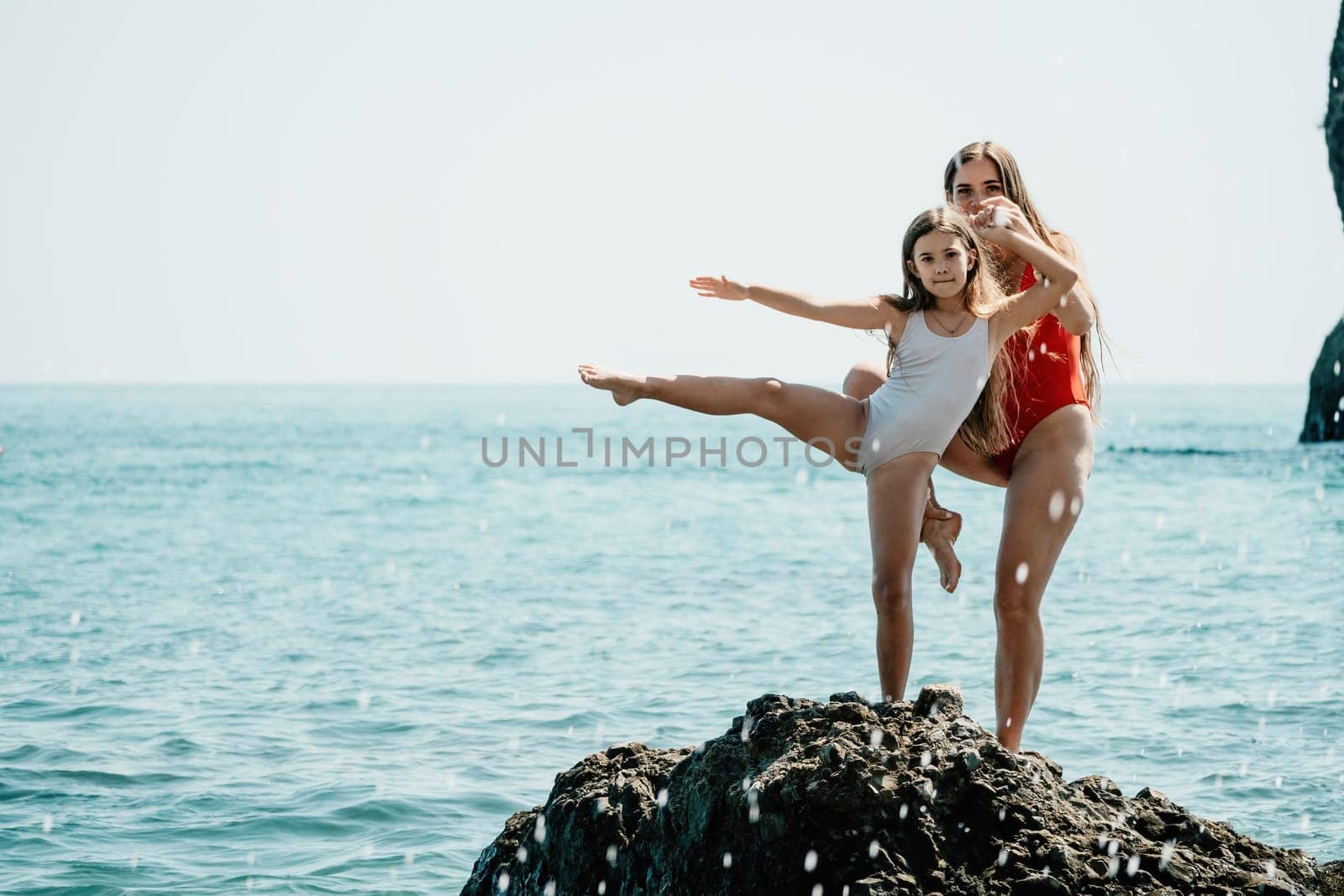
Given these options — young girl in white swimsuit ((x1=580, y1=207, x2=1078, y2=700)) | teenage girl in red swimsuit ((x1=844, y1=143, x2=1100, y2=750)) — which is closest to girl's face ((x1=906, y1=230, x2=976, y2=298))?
young girl in white swimsuit ((x1=580, y1=207, x2=1078, y2=700))

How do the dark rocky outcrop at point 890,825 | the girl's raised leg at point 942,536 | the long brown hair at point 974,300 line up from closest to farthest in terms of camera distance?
the dark rocky outcrop at point 890,825 < the long brown hair at point 974,300 < the girl's raised leg at point 942,536

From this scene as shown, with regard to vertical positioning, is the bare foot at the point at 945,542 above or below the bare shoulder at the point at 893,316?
below

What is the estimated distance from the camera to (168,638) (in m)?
13.2

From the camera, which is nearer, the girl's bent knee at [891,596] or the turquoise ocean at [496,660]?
the girl's bent knee at [891,596]

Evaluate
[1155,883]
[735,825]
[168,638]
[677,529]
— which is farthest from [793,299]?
[677,529]

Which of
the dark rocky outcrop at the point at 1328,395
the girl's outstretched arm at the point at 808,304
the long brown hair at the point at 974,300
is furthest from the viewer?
the dark rocky outcrop at the point at 1328,395

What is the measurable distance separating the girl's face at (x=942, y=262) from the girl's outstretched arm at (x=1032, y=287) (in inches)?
4.2

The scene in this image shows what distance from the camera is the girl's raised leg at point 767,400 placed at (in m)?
4.15

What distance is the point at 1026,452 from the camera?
4.57 m

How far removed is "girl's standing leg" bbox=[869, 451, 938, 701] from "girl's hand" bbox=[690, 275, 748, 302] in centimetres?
73

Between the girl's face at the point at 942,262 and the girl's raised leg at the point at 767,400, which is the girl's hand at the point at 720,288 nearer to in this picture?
the girl's raised leg at the point at 767,400

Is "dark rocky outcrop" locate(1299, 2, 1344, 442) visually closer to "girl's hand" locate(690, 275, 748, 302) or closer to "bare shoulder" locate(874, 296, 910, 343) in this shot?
"bare shoulder" locate(874, 296, 910, 343)

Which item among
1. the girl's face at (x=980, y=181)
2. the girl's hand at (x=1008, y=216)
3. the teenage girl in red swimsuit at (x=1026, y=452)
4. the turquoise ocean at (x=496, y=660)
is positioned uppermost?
the girl's face at (x=980, y=181)

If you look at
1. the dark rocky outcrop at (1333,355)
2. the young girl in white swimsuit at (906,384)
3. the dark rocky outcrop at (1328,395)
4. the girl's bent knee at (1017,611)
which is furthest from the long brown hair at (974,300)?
the dark rocky outcrop at (1328,395)
